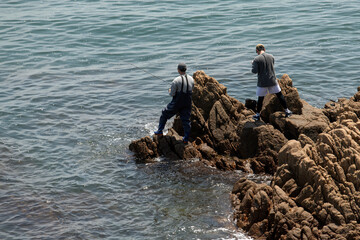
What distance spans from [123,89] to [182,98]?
7700mm

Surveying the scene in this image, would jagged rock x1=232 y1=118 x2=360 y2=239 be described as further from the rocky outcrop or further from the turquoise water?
the rocky outcrop

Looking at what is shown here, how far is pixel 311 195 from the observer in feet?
38.0

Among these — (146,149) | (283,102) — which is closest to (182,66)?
(146,149)

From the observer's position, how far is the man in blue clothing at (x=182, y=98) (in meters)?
15.5

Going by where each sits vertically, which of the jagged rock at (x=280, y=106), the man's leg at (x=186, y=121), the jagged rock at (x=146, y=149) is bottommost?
the jagged rock at (x=146, y=149)

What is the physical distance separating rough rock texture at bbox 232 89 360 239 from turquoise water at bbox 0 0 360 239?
2.30ft

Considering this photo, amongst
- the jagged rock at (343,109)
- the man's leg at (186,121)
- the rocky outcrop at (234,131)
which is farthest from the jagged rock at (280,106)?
the man's leg at (186,121)

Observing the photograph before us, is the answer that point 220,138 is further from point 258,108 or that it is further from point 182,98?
point 182,98

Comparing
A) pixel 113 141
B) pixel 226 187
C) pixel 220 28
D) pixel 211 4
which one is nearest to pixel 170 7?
pixel 211 4

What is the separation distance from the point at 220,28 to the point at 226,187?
20048mm

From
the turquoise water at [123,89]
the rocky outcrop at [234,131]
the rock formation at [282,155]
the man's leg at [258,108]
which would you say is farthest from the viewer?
the man's leg at [258,108]

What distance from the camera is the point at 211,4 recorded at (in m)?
39.7

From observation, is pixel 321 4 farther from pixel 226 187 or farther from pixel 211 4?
pixel 226 187

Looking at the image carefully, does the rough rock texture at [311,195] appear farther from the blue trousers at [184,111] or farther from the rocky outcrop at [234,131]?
the blue trousers at [184,111]
